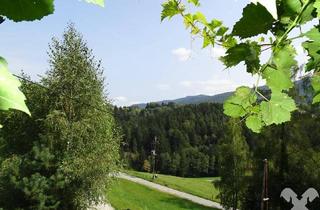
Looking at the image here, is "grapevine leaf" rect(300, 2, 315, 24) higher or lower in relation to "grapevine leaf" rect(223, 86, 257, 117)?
higher

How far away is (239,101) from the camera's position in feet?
4.46

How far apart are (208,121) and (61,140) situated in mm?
103722

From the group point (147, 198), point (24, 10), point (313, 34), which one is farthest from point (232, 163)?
point (24, 10)

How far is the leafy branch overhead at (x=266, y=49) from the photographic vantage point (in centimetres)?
105

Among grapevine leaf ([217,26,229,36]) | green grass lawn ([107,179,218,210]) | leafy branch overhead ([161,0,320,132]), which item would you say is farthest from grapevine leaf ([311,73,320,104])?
green grass lawn ([107,179,218,210])

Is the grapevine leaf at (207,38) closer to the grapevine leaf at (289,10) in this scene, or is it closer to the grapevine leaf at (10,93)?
the grapevine leaf at (289,10)

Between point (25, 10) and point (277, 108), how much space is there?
0.93 metres

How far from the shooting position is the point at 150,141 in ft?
397

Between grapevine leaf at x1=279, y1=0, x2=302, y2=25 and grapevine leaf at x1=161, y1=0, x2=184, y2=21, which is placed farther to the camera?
grapevine leaf at x1=161, y1=0, x2=184, y2=21

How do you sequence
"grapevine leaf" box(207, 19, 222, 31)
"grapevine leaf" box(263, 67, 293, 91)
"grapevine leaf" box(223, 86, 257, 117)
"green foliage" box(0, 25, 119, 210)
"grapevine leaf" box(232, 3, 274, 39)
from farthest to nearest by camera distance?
"green foliage" box(0, 25, 119, 210), "grapevine leaf" box(207, 19, 222, 31), "grapevine leaf" box(223, 86, 257, 117), "grapevine leaf" box(263, 67, 293, 91), "grapevine leaf" box(232, 3, 274, 39)

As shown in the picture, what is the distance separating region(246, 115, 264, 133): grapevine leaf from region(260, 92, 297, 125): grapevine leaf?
6cm

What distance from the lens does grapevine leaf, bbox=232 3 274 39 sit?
1.02 meters

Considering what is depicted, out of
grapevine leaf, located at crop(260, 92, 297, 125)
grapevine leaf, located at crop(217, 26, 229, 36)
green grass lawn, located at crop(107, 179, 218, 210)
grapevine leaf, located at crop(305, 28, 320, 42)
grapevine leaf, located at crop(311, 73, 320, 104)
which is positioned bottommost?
green grass lawn, located at crop(107, 179, 218, 210)

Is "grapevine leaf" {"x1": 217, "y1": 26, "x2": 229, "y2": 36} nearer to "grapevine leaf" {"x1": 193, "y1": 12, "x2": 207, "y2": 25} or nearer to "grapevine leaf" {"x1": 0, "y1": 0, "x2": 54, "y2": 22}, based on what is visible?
"grapevine leaf" {"x1": 193, "y1": 12, "x2": 207, "y2": 25}
